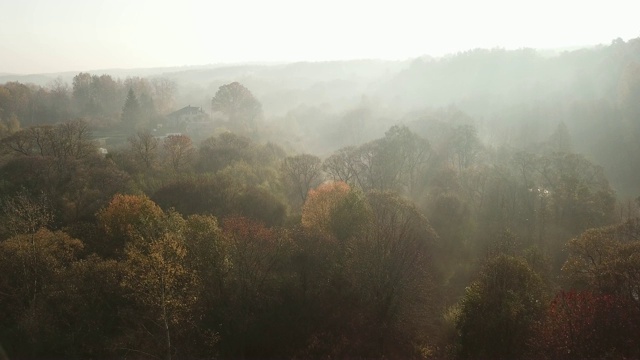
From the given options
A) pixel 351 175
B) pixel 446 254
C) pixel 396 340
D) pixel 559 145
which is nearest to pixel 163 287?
pixel 396 340

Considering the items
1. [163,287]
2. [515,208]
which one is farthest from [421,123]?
[163,287]

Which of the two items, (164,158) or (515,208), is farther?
(164,158)

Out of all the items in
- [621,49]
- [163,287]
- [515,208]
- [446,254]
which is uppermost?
[621,49]

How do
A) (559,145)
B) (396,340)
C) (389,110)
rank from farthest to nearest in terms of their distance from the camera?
(389,110)
(559,145)
(396,340)

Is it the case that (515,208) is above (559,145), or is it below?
below

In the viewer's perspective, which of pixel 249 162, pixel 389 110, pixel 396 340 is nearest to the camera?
pixel 396 340

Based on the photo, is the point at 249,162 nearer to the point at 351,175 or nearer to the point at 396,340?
the point at 351,175

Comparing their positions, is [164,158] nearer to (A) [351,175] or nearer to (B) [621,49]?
(A) [351,175]
